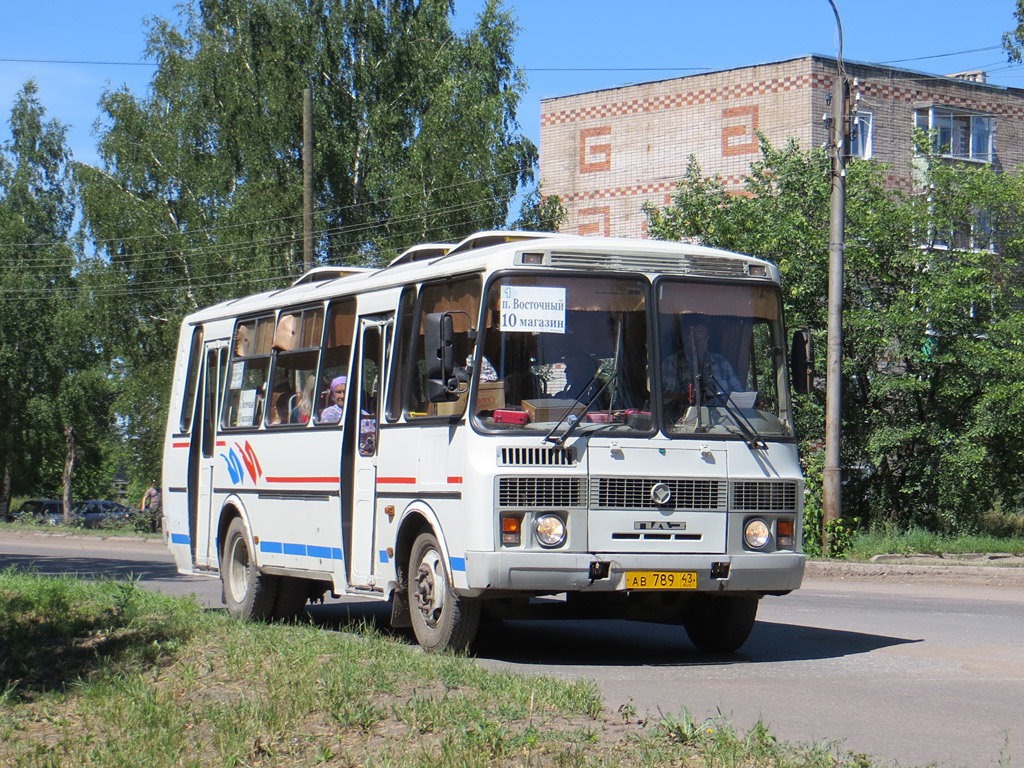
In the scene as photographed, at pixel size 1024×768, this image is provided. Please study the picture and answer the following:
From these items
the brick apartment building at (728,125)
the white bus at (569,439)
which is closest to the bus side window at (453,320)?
the white bus at (569,439)

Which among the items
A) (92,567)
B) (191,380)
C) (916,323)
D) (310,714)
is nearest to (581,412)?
(310,714)

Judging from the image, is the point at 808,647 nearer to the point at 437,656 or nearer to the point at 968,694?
the point at 968,694

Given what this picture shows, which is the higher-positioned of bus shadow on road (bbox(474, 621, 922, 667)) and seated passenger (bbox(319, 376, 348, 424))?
seated passenger (bbox(319, 376, 348, 424))

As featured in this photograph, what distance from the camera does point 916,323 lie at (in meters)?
25.0

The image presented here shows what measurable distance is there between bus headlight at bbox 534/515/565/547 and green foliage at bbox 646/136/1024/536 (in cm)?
1479

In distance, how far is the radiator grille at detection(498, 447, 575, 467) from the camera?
958 centimetres

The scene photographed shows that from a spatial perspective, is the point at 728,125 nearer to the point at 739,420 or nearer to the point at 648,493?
the point at 739,420

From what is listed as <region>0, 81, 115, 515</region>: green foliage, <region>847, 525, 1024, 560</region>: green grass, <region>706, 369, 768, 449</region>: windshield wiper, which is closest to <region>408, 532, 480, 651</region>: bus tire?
<region>706, 369, 768, 449</region>: windshield wiper

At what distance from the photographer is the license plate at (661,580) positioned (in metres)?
9.72

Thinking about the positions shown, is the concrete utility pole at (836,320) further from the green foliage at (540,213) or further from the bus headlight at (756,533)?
the green foliage at (540,213)

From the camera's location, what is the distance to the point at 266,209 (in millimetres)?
39719

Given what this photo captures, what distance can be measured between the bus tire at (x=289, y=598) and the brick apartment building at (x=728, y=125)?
3112 cm

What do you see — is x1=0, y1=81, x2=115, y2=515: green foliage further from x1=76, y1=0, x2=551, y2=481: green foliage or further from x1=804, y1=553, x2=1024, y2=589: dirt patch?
x1=804, y1=553, x2=1024, y2=589: dirt patch

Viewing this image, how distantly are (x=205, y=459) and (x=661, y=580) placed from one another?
6.33 m
